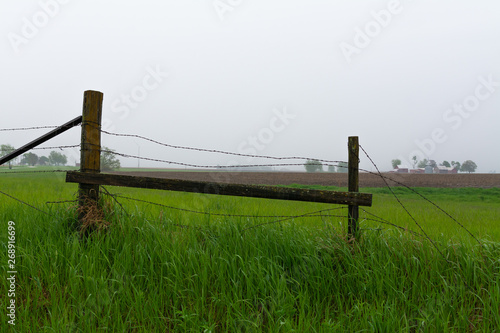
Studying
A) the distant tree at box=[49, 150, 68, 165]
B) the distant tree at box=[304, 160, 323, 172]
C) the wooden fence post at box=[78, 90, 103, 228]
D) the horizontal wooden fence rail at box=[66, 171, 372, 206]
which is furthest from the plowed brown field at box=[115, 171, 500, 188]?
the distant tree at box=[49, 150, 68, 165]

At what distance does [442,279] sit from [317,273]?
5.05 ft

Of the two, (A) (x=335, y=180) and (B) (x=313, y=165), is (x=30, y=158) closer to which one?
(A) (x=335, y=180)

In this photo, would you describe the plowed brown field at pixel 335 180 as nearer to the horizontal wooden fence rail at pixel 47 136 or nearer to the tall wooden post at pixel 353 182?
the horizontal wooden fence rail at pixel 47 136

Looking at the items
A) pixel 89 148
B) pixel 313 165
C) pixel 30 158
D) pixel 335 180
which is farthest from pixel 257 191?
pixel 30 158

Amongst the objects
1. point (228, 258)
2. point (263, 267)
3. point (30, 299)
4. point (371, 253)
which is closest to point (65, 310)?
point (30, 299)

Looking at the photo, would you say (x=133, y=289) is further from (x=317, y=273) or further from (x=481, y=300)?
(x=481, y=300)

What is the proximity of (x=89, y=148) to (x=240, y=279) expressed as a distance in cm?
278

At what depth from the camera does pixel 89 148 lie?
398cm

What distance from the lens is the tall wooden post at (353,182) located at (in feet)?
12.1

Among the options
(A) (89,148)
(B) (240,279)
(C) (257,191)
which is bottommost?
(B) (240,279)

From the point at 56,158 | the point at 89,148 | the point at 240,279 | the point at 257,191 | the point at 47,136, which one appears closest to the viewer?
the point at 240,279

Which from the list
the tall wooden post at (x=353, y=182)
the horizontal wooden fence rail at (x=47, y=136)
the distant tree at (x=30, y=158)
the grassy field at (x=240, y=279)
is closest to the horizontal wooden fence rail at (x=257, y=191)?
the tall wooden post at (x=353, y=182)

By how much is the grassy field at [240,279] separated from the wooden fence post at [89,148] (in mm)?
268

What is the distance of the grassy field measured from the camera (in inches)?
109
